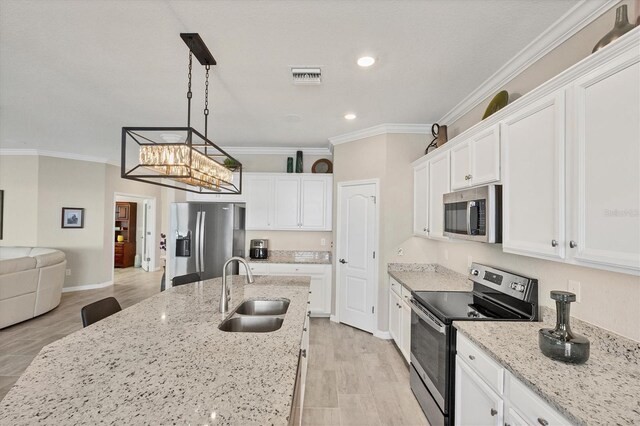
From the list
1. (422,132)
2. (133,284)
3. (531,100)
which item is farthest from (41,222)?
(531,100)

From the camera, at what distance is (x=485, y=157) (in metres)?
2.09

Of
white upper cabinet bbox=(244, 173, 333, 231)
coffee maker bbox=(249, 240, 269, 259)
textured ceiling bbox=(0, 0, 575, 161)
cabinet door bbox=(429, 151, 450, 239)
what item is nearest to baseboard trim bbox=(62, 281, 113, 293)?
textured ceiling bbox=(0, 0, 575, 161)

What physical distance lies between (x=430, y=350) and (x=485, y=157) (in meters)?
1.47

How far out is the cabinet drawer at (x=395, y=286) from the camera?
123 inches

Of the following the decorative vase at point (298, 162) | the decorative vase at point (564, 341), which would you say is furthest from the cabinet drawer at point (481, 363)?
the decorative vase at point (298, 162)

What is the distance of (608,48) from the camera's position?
117 cm

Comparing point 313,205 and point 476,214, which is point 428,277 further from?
point 313,205

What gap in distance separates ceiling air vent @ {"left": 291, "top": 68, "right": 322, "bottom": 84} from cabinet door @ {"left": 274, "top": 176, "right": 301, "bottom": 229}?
220 cm

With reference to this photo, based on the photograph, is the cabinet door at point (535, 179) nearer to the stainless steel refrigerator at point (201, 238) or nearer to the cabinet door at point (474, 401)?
the cabinet door at point (474, 401)

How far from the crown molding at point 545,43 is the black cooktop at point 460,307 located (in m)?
1.79

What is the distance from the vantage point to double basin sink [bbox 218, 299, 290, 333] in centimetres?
192

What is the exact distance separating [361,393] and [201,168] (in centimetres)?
227

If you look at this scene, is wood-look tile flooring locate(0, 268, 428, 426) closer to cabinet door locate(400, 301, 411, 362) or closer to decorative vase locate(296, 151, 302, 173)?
cabinet door locate(400, 301, 411, 362)

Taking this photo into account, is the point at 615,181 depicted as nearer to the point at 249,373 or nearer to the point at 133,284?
the point at 249,373
